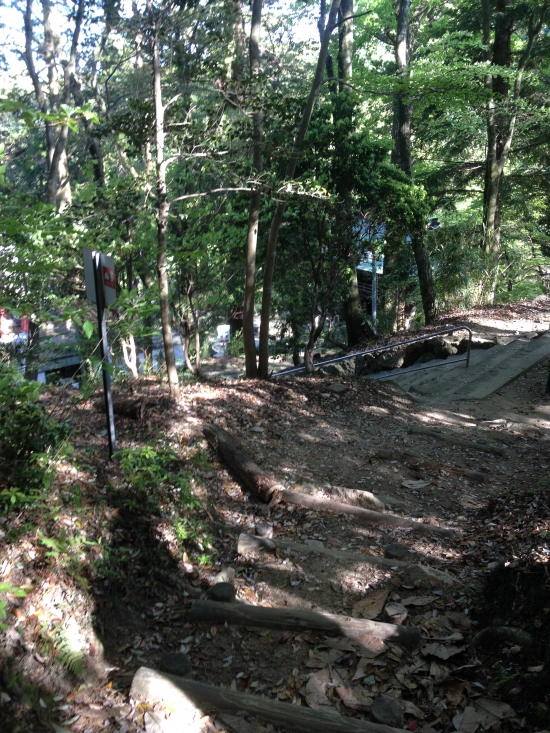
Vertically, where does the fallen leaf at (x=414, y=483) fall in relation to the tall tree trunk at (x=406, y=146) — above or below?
below

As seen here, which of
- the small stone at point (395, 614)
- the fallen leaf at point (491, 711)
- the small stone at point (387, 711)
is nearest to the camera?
the fallen leaf at point (491, 711)

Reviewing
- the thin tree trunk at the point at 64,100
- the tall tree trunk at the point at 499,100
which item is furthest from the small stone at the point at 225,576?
the tall tree trunk at the point at 499,100

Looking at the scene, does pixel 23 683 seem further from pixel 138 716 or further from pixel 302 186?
pixel 302 186

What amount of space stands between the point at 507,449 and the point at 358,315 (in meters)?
7.58

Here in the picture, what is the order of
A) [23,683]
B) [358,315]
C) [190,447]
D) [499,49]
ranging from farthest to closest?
[499,49] < [358,315] < [190,447] < [23,683]

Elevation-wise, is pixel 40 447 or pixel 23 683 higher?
pixel 40 447

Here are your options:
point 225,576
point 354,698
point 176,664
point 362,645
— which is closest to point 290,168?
point 225,576

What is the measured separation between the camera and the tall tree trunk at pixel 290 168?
8531mm

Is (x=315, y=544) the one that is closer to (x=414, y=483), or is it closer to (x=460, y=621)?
(x=460, y=621)

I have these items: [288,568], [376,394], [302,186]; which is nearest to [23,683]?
[288,568]

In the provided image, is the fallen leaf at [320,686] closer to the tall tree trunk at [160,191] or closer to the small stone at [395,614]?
the small stone at [395,614]

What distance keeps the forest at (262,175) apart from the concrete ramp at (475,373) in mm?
2369

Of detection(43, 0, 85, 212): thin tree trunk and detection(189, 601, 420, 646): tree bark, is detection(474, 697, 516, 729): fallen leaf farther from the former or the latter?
detection(43, 0, 85, 212): thin tree trunk

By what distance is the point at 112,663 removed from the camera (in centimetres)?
346
